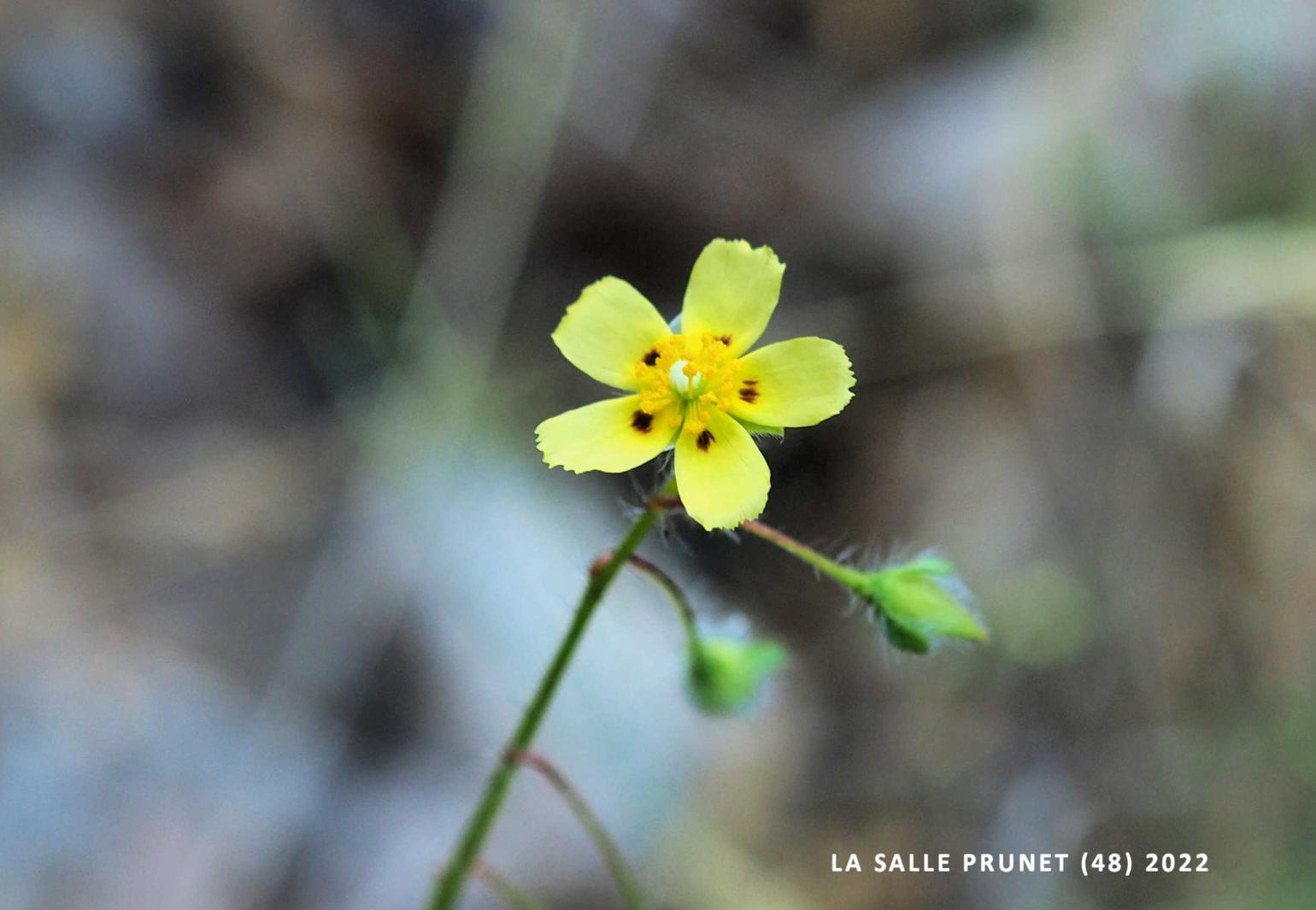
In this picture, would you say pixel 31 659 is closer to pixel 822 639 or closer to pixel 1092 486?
pixel 822 639

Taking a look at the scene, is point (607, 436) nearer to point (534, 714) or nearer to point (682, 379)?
point (682, 379)

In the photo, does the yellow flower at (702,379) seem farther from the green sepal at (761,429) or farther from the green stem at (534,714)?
the green stem at (534,714)

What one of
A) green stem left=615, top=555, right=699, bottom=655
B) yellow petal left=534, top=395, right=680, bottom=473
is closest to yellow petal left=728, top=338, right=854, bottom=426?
yellow petal left=534, top=395, right=680, bottom=473

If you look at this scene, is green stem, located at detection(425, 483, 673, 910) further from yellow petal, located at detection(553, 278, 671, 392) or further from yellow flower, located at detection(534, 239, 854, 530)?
yellow petal, located at detection(553, 278, 671, 392)

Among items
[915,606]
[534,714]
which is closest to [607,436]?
[534,714]

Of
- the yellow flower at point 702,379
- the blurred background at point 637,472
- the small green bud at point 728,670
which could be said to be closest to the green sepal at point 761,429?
the yellow flower at point 702,379
